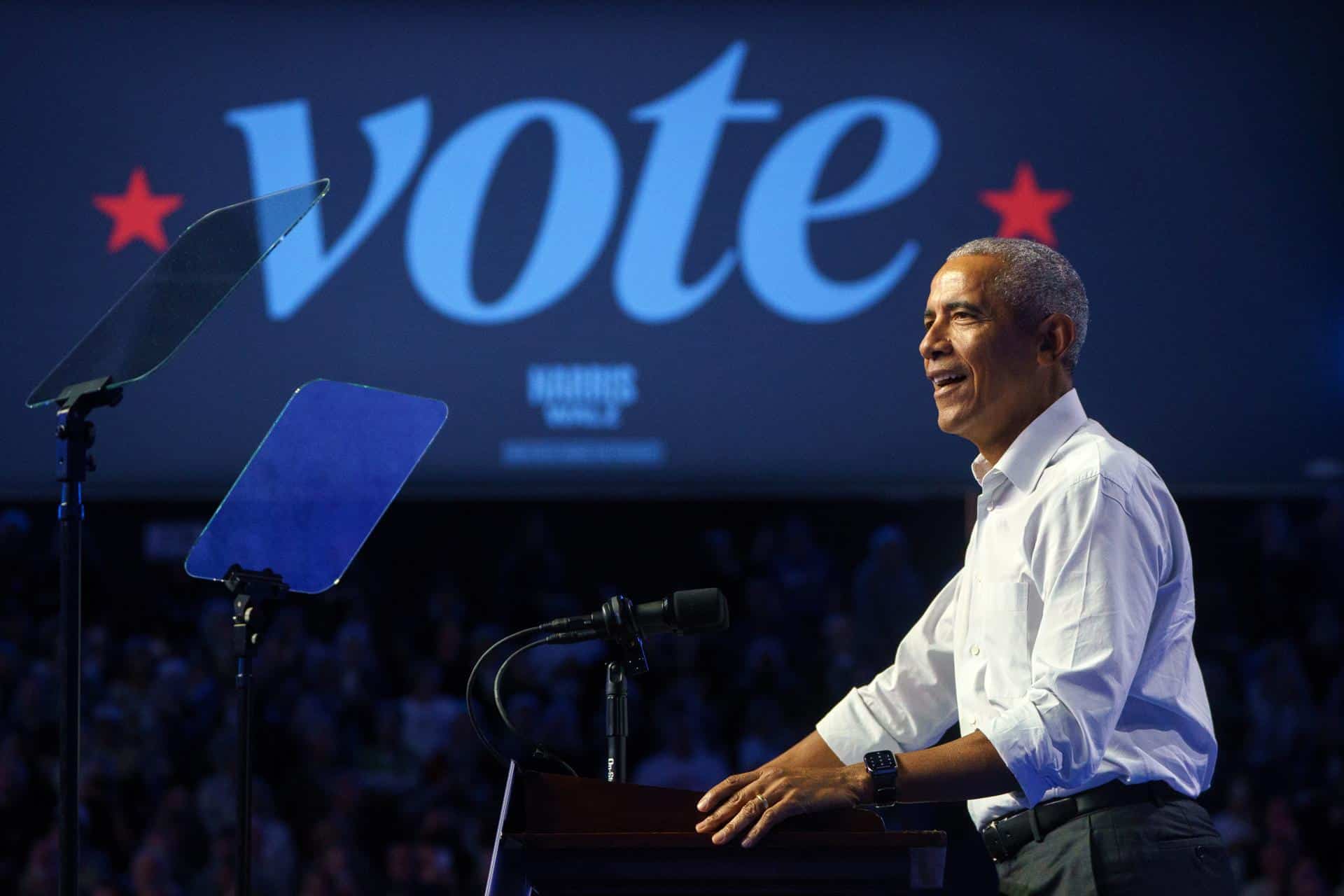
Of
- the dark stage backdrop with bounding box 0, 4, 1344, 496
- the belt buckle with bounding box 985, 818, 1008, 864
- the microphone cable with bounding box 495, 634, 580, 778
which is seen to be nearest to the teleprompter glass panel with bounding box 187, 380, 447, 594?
the microphone cable with bounding box 495, 634, 580, 778

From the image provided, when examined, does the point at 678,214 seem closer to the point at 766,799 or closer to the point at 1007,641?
the point at 1007,641

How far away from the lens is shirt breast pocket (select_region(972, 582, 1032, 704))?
66.5 inches

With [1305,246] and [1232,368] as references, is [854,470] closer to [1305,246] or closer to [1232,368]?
[1232,368]

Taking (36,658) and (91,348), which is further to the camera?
(36,658)

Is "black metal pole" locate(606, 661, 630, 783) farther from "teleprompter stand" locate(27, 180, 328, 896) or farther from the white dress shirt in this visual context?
"teleprompter stand" locate(27, 180, 328, 896)

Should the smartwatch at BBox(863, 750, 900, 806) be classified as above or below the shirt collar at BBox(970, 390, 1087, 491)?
below

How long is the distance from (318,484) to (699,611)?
586mm

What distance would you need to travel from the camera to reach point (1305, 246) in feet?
14.0

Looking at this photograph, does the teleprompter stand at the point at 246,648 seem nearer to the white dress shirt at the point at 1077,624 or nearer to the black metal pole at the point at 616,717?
the black metal pole at the point at 616,717

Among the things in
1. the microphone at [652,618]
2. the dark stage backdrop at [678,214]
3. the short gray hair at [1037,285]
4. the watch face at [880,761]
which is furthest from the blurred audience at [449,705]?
the watch face at [880,761]

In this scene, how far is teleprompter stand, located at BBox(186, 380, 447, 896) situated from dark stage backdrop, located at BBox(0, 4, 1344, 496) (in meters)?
2.22

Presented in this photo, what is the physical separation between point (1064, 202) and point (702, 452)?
48.6 inches

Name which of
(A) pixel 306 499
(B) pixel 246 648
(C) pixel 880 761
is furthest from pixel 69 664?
(C) pixel 880 761

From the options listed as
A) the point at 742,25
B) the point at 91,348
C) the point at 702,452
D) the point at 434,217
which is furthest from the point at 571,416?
the point at 91,348
